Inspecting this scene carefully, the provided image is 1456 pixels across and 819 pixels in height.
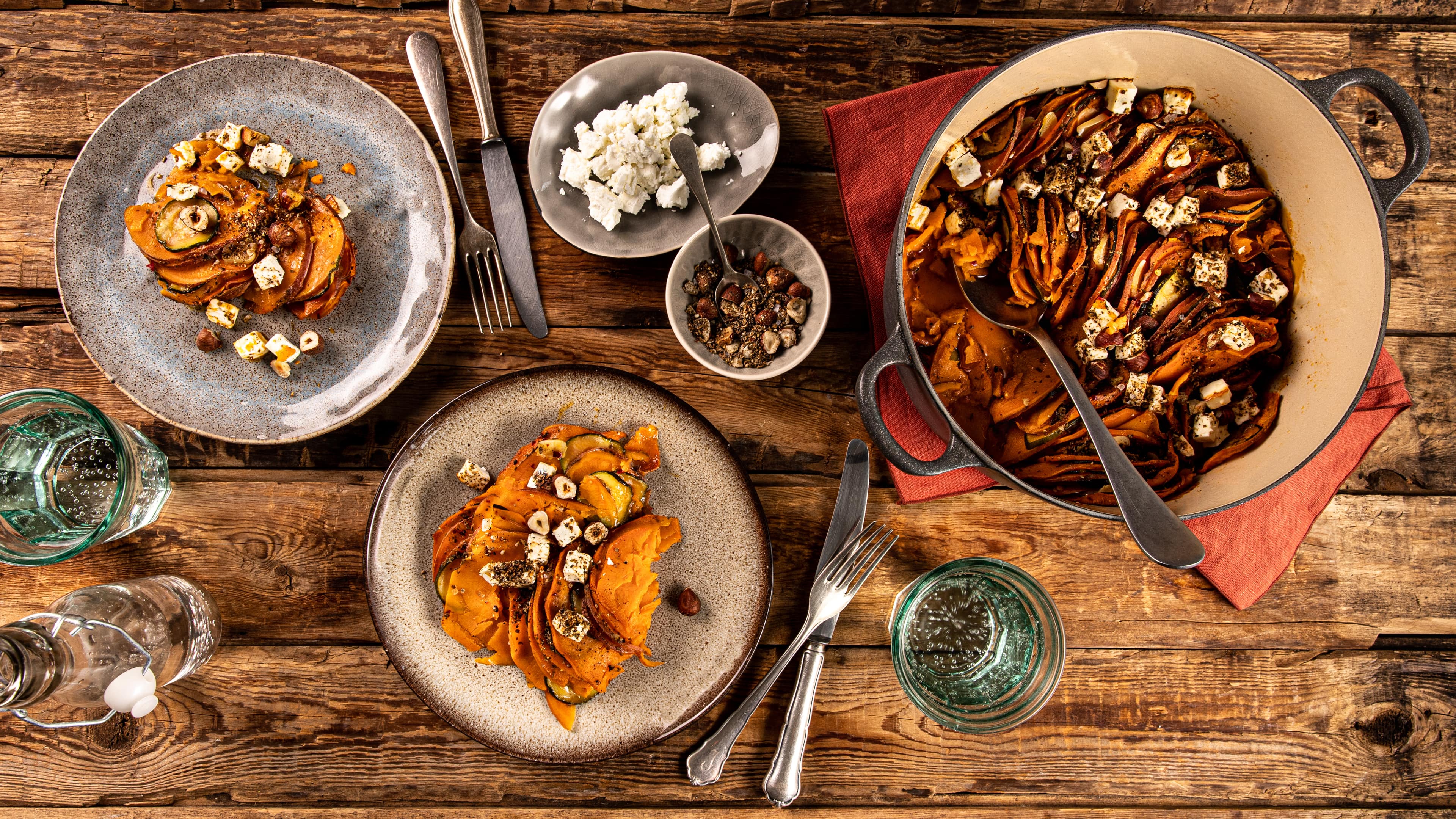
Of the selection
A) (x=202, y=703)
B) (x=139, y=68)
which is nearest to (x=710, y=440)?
(x=202, y=703)

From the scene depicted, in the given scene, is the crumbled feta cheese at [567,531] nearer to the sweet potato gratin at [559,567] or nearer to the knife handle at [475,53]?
the sweet potato gratin at [559,567]

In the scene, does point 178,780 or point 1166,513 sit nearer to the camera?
point 1166,513

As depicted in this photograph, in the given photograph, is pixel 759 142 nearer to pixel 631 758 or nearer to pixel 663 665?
pixel 663 665

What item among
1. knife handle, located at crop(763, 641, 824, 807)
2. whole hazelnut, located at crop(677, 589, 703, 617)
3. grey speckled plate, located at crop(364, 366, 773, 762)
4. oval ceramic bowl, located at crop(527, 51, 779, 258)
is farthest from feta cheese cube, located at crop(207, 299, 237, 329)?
knife handle, located at crop(763, 641, 824, 807)

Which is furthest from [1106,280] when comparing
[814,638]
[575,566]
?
[575,566]

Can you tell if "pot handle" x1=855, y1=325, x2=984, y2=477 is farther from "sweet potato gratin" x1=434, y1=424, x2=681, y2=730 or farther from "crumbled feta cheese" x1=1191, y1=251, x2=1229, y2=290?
"crumbled feta cheese" x1=1191, y1=251, x2=1229, y2=290

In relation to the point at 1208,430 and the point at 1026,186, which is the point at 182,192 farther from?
the point at 1208,430
